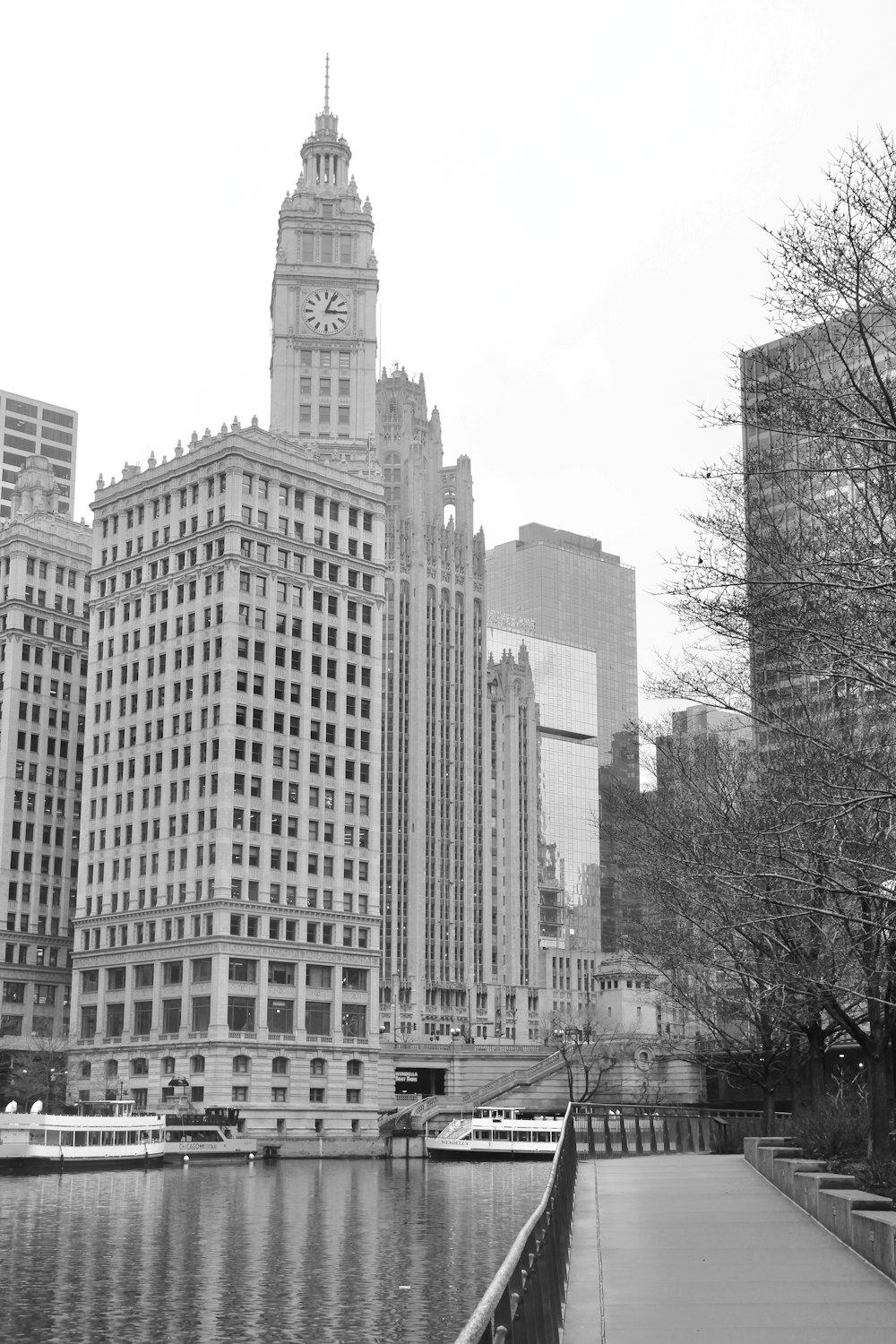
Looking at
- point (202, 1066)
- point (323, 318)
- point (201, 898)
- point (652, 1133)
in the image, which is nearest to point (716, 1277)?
point (652, 1133)

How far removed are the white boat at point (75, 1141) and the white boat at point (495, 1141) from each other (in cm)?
2110

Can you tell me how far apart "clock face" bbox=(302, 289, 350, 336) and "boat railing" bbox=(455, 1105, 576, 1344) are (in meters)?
176

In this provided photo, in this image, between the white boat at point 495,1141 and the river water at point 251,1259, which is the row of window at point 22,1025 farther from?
the river water at point 251,1259

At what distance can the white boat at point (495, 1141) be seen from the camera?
11469 cm

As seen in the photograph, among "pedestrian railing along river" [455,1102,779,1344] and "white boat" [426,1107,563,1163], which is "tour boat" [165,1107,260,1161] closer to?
"white boat" [426,1107,563,1163]

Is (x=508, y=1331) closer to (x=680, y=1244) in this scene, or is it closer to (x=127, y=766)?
(x=680, y=1244)

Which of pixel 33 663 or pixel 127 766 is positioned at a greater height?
pixel 33 663

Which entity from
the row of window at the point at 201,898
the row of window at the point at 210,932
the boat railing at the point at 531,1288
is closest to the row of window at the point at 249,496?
the row of window at the point at 201,898

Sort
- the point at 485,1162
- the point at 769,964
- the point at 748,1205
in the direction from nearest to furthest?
the point at 748,1205 < the point at 769,964 < the point at 485,1162

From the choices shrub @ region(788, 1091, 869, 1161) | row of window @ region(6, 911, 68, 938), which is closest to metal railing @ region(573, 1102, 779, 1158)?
shrub @ region(788, 1091, 869, 1161)

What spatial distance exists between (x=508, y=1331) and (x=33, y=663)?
15060 cm

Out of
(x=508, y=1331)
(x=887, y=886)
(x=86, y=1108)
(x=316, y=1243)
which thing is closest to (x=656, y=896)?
(x=316, y=1243)

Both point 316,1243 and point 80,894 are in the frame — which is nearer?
point 316,1243

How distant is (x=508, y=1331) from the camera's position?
11.1 metres
